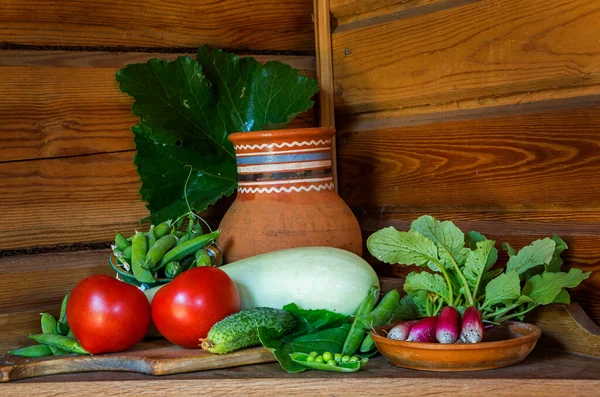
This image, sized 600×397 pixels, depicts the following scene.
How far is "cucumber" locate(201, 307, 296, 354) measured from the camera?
1.38 meters

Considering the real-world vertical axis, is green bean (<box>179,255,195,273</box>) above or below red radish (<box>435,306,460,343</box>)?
above

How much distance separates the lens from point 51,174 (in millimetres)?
1793

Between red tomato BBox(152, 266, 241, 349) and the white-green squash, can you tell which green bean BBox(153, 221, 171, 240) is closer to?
the white-green squash

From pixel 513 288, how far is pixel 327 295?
0.34m

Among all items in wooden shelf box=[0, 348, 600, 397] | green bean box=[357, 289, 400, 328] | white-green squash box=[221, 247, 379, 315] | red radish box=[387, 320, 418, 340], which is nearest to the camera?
wooden shelf box=[0, 348, 600, 397]

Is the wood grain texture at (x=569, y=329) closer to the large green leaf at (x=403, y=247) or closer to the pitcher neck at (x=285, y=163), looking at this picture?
the large green leaf at (x=403, y=247)

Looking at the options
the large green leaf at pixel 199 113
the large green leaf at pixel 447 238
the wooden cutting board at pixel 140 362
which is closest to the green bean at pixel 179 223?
the large green leaf at pixel 199 113

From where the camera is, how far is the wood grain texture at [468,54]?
1.50m

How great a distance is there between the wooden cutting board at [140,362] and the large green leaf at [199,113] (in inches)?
18.7

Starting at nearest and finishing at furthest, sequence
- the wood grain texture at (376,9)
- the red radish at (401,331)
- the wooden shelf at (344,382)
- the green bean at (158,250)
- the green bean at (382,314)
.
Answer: the wooden shelf at (344,382), the red radish at (401,331), the green bean at (382,314), the green bean at (158,250), the wood grain texture at (376,9)

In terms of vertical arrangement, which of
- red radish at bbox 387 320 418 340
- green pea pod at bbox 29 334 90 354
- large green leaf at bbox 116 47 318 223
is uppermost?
large green leaf at bbox 116 47 318 223

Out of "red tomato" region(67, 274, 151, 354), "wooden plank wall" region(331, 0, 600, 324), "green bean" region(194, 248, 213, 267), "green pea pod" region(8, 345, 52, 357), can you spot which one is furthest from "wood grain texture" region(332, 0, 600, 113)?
"green pea pod" region(8, 345, 52, 357)

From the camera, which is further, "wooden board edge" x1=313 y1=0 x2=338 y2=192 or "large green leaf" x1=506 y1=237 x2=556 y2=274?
"wooden board edge" x1=313 y1=0 x2=338 y2=192

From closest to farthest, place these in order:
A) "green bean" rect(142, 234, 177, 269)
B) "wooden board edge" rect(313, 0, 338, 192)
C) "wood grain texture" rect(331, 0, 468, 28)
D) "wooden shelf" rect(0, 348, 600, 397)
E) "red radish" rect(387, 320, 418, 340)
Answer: "wooden shelf" rect(0, 348, 600, 397)
"red radish" rect(387, 320, 418, 340)
"green bean" rect(142, 234, 177, 269)
"wood grain texture" rect(331, 0, 468, 28)
"wooden board edge" rect(313, 0, 338, 192)
